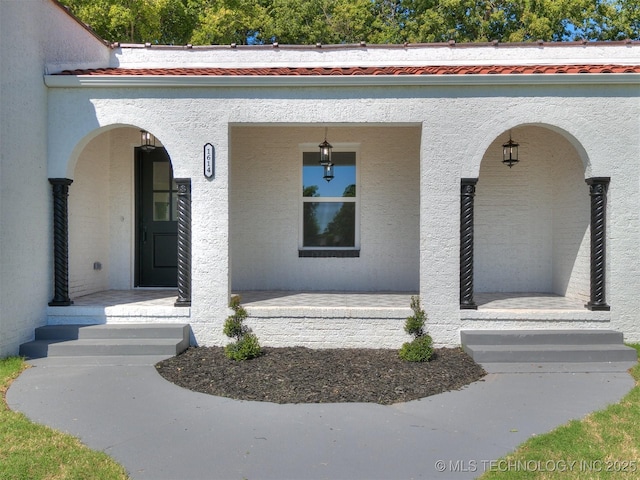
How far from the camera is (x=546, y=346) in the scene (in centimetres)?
598

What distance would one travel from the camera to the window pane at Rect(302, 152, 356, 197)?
8594 mm

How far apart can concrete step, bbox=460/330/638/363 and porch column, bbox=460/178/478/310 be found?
472 millimetres

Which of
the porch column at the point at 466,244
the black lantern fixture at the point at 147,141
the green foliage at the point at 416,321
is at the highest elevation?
the black lantern fixture at the point at 147,141

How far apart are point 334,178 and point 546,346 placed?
464cm

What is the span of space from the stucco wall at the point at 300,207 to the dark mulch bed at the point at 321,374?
2.34 meters

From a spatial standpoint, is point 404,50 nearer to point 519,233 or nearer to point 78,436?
point 519,233

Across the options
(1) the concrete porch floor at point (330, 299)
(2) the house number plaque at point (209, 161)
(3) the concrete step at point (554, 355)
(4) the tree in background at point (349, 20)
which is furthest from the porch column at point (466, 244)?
(4) the tree in background at point (349, 20)

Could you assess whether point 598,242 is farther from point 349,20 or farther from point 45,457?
point 349,20

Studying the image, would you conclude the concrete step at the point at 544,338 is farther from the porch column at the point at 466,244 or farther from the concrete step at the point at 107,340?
the concrete step at the point at 107,340

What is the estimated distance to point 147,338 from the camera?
611 cm

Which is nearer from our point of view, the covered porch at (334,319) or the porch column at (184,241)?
the covered porch at (334,319)

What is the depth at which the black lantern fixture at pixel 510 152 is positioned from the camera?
7.71 m

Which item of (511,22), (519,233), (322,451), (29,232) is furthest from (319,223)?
(511,22)

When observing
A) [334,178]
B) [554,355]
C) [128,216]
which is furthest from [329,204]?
[554,355]
